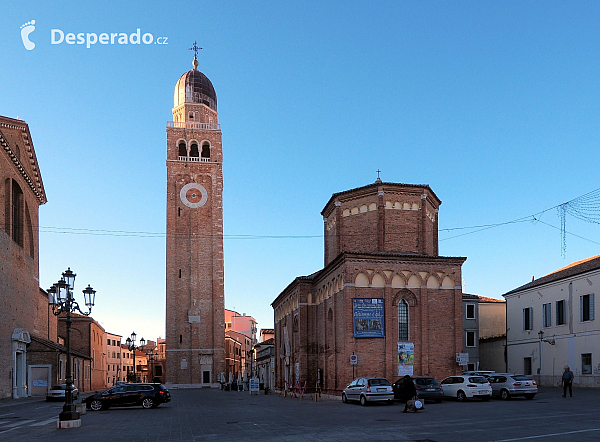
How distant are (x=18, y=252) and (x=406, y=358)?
A: 28297 mm

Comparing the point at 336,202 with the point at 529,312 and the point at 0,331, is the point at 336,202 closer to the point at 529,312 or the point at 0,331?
the point at 529,312

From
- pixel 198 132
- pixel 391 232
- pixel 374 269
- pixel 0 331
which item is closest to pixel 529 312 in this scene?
pixel 391 232

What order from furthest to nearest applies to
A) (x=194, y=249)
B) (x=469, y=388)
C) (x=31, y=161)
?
1. (x=194, y=249)
2. (x=31, y=161)
3. (x=469, y=388)

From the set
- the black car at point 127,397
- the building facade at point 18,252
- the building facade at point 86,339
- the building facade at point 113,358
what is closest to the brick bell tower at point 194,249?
the building facade at point 86,339

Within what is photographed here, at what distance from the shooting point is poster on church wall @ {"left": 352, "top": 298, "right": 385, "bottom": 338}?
3038cm

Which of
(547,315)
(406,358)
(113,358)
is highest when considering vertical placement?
(547,315)

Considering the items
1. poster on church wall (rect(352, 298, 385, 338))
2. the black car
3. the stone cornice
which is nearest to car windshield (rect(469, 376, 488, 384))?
poster on church wall (rect(352, 298, 385, 338))

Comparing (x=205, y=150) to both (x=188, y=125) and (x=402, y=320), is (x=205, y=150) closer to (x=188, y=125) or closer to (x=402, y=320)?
(x=188, y=125)

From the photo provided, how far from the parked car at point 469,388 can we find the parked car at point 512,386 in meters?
0.89

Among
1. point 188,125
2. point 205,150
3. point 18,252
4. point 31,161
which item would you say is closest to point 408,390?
point 18,252

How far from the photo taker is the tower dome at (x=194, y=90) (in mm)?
69312

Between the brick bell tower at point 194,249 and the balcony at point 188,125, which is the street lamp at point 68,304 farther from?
the balcony at point 188,125

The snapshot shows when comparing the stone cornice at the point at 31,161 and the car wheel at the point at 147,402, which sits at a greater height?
the stone cornice at the point at 31,161

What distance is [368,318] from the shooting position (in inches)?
1204
